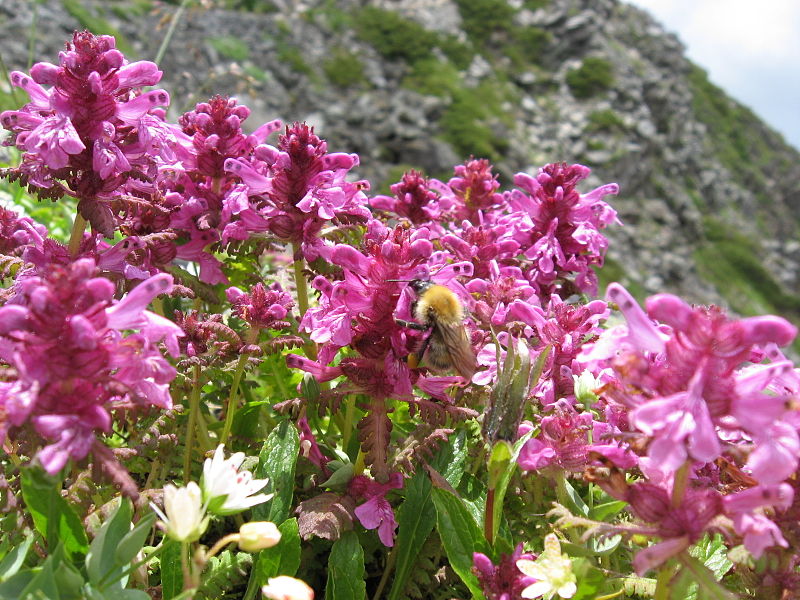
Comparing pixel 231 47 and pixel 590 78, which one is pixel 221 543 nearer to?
pixel 231 47

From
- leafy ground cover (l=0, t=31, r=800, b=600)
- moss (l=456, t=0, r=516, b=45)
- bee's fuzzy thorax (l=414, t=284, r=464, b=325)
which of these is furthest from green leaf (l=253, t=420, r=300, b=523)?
moss (l=456, t=0, r=516, b=45)

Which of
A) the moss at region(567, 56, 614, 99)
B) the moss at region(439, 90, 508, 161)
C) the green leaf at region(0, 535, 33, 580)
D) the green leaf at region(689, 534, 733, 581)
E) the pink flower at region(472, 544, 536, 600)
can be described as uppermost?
the moss at region(567, 56, 614, 99)

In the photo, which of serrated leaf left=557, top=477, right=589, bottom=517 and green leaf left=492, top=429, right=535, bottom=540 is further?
serrated leaf left=557, top=477, right=589, bottom=517

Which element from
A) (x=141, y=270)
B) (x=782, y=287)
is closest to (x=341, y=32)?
(x=782, y=287)

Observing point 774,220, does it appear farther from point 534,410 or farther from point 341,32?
point 534,410

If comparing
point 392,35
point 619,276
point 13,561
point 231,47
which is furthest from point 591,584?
point 392,35

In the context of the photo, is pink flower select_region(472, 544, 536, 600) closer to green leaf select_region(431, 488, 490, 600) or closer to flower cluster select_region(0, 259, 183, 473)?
green leaf select_region(431, 488, 490, 600)
